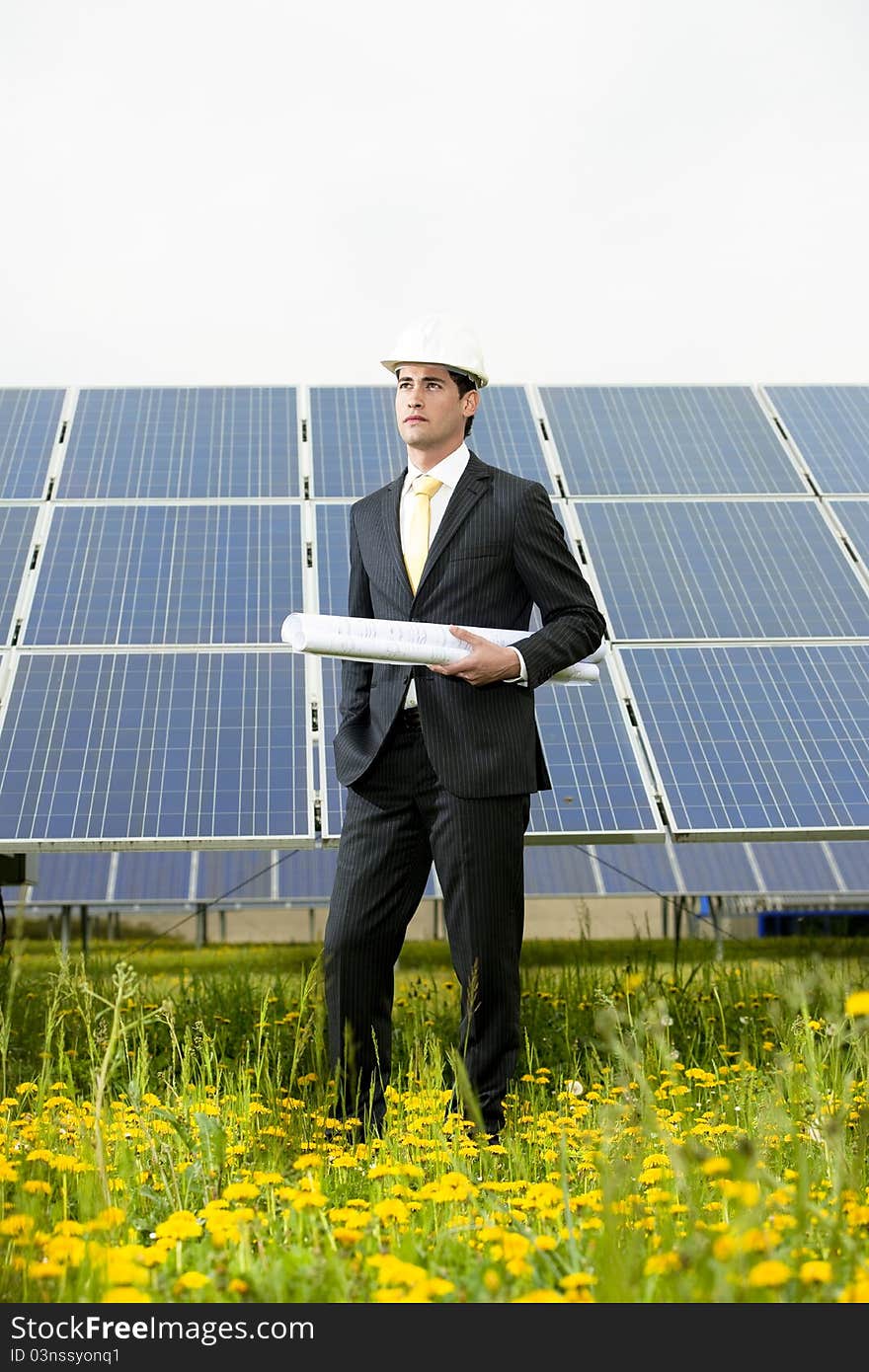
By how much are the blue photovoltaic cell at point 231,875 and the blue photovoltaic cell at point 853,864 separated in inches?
208

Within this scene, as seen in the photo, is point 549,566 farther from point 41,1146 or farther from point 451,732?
point 41,1146

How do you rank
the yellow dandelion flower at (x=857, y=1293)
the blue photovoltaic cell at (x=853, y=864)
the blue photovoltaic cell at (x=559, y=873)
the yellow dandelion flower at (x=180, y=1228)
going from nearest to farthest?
the yellow dandelion flower at (x=857, y=1293), the yellow dandelion flower at (x=180, y=1228), the blue photovoltaic cell at (x=559, y=873), the blue photovoltaic cell at (x=853, y=864)

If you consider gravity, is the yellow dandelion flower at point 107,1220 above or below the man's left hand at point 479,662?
below

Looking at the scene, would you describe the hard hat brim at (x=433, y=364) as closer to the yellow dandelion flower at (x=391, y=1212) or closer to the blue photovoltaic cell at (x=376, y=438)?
the yellow dandelion flower at (x=391, y=1212)

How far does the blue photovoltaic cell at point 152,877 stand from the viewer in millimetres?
12602

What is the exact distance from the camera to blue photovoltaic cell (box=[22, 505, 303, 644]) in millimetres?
6871

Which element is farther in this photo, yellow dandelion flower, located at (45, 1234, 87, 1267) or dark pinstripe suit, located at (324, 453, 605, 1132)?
dark pinstripe suit, located at (324, 453, 605, 1132)

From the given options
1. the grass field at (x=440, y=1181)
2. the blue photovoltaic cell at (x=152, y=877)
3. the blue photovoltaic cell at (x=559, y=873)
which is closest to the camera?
the grass field at (x=440, y=1181)

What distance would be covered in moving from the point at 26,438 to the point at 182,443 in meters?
0.94

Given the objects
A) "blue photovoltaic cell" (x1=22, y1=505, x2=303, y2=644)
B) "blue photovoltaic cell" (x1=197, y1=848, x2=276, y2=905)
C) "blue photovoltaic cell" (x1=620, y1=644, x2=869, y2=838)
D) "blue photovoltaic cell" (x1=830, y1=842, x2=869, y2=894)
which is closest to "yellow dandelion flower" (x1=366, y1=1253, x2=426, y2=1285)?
"blue photovoltaic cell" (x1=620, y1=644, x2=869, y2=838)

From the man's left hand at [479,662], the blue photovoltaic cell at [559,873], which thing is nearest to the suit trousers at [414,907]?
the man's left hand at [479,662]

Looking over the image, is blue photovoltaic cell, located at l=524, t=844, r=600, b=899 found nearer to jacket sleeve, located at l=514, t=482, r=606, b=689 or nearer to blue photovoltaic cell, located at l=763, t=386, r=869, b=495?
blue photovoltaic cell, located at l=763, t=386, r=869, b=495

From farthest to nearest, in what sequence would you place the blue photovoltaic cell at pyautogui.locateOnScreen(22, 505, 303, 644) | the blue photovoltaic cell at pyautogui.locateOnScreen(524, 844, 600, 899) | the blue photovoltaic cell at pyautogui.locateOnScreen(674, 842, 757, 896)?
1. the blue photovoltaic cell at pyautogui.locateOnScreen(674, 842, 757, 896)
2. the blue photovoltaic cell at pyautogui.locateOnScreen(524, 844, 600, 899)
3. the blue photovoltaic cell at pyautogui.locateOnScreen(22, 505, 303, 644)

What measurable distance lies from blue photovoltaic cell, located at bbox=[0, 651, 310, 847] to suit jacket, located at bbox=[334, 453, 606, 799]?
4.89ft
